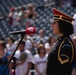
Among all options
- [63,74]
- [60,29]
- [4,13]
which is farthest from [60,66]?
[4,13]

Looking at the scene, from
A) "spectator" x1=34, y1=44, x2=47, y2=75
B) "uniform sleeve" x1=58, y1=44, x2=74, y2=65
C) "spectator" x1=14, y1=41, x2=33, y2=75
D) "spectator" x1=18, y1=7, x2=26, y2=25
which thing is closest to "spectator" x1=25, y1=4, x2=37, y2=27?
"spectator" x1=18, y1=7, x2=26, y2=25

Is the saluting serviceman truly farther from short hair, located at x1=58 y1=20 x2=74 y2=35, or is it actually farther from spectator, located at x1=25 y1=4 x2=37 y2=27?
spectator, located at x1=25 y1=4 x2=37 y2=27

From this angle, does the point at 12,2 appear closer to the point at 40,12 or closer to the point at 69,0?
the point at 40,12

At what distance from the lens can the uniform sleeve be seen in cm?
464

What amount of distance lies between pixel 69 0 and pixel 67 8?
0.29 m

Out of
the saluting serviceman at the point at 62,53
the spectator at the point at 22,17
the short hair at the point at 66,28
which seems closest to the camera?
the saluting serviceman at the point at 62,53

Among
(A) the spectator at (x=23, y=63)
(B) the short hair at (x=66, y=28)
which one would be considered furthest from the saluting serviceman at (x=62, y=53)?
(A) the spectator at (x=23, y=63)

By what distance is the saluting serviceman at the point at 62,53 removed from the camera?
4633 mm

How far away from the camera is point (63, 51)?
15.3ft

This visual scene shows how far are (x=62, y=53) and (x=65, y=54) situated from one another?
0.04 m

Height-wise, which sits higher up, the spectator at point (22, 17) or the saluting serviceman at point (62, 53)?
the saluting serviceman at point (62, 53)

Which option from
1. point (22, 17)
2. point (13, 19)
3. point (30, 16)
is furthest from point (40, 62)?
point (13, 19)

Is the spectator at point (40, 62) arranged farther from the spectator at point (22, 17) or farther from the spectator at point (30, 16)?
the spectator at point (22, 17)

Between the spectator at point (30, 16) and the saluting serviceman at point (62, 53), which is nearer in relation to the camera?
the saluting serviceman at point (62, 53)
